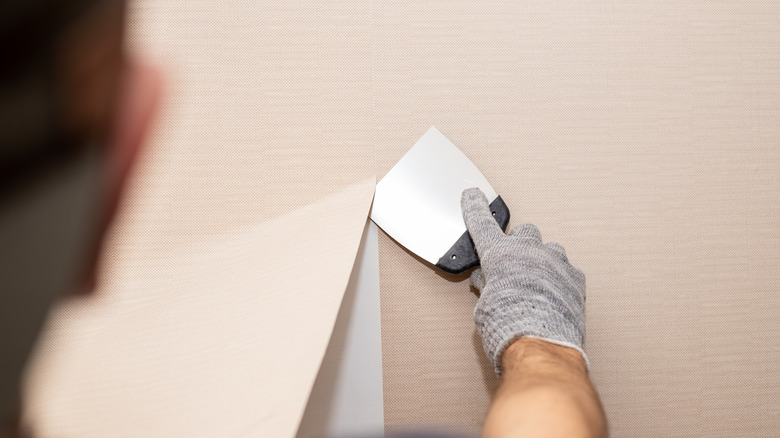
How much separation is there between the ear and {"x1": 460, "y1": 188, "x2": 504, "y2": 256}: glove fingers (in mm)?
721

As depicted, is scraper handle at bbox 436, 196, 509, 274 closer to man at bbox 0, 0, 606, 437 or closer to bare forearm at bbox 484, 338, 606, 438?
bare forearm at bbox 484, 338, 606, 438

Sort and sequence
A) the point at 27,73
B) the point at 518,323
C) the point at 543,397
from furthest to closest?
the point at 518,323, the point at 543,397, the point at 27,73

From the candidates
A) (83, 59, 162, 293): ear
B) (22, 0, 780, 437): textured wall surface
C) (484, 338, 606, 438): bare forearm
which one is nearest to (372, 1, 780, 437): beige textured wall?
(22, 0, 780, 437): textured wall surface

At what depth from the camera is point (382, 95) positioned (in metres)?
0.93

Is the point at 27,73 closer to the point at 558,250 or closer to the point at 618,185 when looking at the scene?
the point at 558,250

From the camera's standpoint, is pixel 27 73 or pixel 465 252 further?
pixel 465 252

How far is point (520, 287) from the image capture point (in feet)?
2.84

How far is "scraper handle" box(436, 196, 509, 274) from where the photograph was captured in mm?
922

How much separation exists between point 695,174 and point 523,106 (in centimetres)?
35

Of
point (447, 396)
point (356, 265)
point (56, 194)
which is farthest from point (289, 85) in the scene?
point (56, 194)

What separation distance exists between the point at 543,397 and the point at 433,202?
393 millimetres

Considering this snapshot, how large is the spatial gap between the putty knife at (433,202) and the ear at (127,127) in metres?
0.69

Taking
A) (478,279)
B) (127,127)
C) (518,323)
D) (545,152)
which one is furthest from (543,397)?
(127,127)

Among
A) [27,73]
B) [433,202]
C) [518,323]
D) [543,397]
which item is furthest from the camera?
[433,202]
